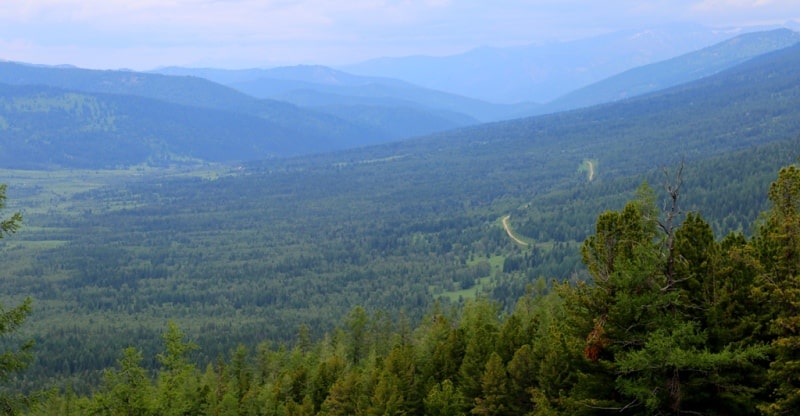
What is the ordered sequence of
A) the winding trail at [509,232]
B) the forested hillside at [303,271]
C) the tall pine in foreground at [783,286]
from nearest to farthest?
the tall pine in foreground at [783,286], the forested hillside at [303,271], the winding trail at [509,232]

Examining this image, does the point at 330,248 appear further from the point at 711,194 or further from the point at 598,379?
the point at 598,379

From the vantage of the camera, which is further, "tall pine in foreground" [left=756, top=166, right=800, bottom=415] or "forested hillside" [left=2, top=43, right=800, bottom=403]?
"forested hillside" [left=2, top=43, right=800, bottom=403]

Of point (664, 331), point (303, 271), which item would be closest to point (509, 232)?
point (303, 271)

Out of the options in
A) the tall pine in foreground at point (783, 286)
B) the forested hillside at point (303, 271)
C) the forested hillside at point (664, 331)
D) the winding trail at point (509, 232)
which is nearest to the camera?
the tall pine in foreground at point (783, 286)

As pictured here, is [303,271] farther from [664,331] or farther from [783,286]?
[783,286]

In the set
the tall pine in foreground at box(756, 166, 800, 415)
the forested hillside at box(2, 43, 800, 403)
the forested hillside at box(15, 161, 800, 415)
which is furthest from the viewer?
the forested hillside at box(2, 43, 800, 403)

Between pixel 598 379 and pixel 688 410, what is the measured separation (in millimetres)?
3344

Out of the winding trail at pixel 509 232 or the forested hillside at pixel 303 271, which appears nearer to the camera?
the forested hillside at pixel 303 271

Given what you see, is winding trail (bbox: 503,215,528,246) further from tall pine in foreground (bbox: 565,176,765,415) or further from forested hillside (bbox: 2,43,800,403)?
tall pine in foreground (bbox: 565,176,765,415)

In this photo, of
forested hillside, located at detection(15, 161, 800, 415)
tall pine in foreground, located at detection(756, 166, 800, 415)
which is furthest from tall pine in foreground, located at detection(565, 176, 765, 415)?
tall pine in foreground, located at detection(756, 166, 800, 415)

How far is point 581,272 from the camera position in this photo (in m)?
108

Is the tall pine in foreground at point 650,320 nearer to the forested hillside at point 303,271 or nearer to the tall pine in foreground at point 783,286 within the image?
the tall pine in foreground at point 783,286

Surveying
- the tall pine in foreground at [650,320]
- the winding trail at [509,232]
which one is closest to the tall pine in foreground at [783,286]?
the tall pine in foreground at [650,320]

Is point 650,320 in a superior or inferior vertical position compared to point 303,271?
superior
